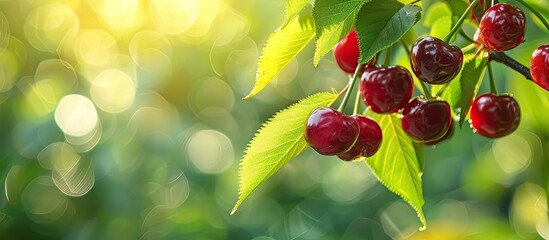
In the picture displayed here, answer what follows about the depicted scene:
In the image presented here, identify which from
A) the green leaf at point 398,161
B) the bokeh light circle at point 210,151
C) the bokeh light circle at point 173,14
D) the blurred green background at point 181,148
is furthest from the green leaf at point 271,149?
the bokeh light circle at point 173,14

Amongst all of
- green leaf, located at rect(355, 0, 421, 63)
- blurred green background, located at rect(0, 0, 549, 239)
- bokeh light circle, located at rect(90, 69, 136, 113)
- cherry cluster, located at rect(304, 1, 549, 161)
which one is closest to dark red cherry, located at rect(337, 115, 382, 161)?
cherry cluster, located at rect(304, 1, 549, 161)

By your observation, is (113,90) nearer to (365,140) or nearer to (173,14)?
(173,14)

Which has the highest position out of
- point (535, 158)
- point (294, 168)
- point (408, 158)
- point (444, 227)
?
point (408, 158)

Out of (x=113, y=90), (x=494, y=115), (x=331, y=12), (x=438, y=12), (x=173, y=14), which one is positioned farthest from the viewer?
(x=173, y=14)

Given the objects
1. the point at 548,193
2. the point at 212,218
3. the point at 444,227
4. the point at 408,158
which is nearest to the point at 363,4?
the point at 408,158

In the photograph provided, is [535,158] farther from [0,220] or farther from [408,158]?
[0,220]

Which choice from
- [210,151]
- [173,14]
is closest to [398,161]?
[210,151]
